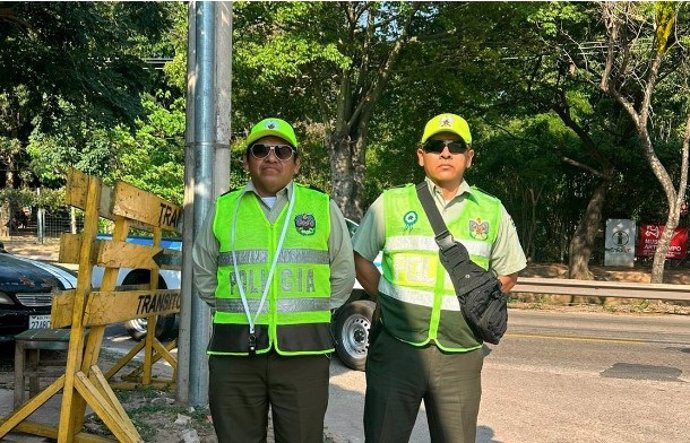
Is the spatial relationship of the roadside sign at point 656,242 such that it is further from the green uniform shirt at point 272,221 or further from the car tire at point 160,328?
the green uniform shirt at point 272,221

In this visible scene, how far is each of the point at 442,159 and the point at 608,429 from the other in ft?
12.0

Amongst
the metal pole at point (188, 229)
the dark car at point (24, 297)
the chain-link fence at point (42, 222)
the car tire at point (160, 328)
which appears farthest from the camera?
the chain-link fence at point (42, 222)

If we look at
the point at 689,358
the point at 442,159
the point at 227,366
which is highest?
the point at 442,159

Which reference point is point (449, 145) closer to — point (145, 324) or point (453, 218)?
point (453, 218)

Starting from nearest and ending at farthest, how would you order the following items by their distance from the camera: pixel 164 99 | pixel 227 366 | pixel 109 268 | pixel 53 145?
pixel 227 366 < pixel 109 268 < pixel 164 99 < pixel 53 145

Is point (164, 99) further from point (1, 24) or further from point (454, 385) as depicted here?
point (454, 385)

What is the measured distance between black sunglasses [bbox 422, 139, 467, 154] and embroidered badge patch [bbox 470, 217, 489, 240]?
32 cm

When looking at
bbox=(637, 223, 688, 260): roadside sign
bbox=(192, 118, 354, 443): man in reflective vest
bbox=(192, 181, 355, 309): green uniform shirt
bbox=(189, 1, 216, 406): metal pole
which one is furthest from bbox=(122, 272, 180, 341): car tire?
bbox=(637, 223, 688, 260): roadside sign

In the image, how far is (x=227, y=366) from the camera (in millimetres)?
3039

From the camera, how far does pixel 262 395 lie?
307 cm

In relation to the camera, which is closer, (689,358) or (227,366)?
(227,366)

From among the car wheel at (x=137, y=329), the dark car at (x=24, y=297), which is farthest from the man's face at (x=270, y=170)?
the car wheel at (x=137, y=329)

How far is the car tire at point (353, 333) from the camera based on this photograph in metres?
7.72

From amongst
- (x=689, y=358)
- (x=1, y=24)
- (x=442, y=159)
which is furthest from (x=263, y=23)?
(x=442, y=159)
